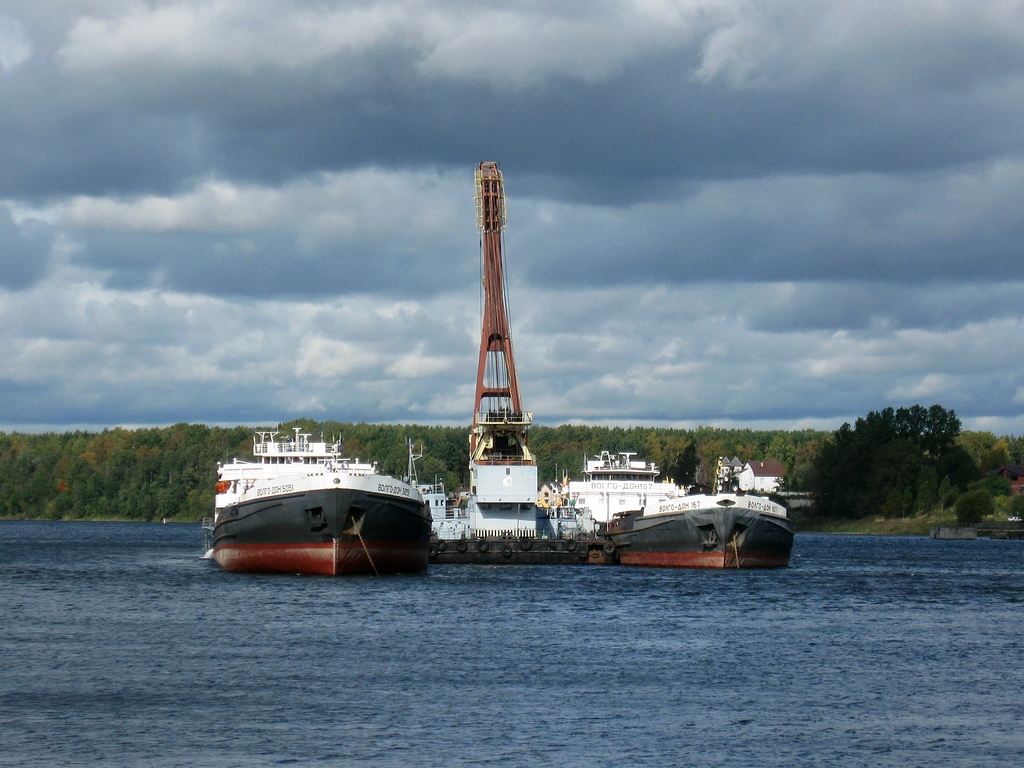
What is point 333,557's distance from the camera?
65438 mm

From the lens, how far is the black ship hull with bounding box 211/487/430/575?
6425 cm

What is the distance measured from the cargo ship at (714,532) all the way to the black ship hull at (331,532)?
1615cm

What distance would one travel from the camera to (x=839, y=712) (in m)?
33.2

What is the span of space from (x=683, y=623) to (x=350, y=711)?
839 inches

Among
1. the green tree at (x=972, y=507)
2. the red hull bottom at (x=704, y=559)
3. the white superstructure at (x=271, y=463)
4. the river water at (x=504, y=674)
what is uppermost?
the white superstructure at (x=271, y=463)

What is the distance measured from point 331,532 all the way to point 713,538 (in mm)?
24335

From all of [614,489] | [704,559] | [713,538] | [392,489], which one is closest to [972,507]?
[614,489]

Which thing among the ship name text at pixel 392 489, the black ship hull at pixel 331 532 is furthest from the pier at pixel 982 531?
the ship name text at pixel 392 489

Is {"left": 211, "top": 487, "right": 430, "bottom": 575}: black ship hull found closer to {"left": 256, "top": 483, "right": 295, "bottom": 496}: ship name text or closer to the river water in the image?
{"left": 256, "top": 483, "right": 295, "bottom": 496}: ship name text

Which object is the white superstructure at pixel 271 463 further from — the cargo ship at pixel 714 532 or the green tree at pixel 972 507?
the green tree at pixel 972 507

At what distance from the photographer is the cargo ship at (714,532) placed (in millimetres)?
78625

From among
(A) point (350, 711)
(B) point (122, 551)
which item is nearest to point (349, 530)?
(A) point (350, 711)

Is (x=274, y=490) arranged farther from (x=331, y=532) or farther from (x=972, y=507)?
(x=972, y=507)

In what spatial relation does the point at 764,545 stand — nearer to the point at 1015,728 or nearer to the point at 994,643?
the point at 994,643
